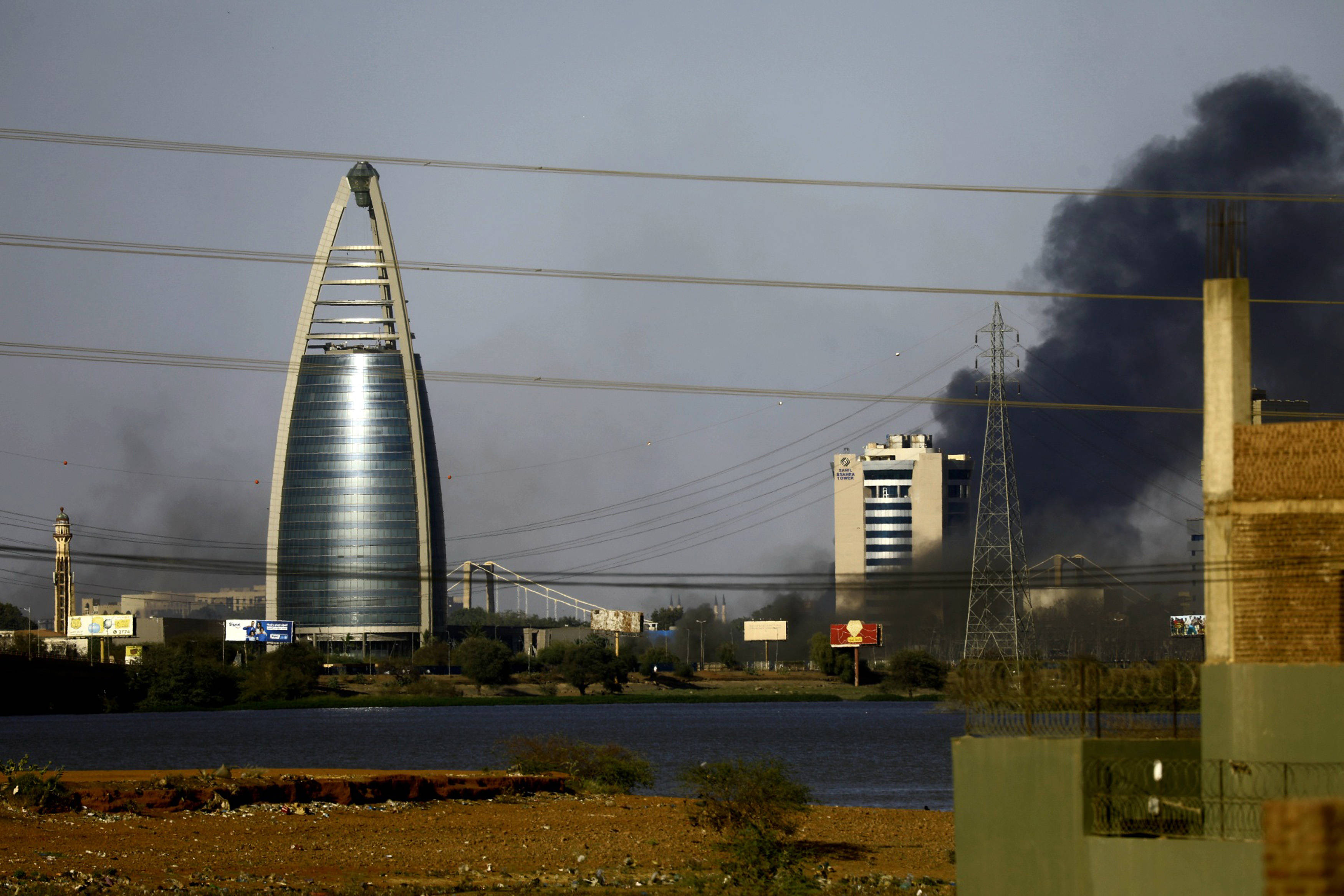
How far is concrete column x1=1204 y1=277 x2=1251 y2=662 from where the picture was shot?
818 inches

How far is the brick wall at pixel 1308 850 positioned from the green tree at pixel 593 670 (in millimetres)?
176626

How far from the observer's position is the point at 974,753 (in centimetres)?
2069

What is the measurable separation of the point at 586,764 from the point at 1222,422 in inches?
1379

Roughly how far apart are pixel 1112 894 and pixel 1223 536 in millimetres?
5791

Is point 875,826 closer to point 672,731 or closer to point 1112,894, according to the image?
point 1112,894

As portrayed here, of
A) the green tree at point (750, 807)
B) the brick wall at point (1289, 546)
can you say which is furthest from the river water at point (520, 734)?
the brick wall at point (1289, 546)

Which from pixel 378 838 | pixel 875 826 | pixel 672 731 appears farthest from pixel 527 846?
pixel 672 731

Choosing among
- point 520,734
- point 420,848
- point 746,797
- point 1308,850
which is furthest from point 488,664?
point 1308,850

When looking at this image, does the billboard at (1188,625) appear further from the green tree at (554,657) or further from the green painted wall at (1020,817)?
the green painted wall at (1020,817)

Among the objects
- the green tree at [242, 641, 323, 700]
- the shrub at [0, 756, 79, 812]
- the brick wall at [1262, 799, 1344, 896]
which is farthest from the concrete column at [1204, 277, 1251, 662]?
the green tree at [242, 641, 323, 700]

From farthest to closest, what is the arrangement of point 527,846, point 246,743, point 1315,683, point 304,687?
1. point 304,687
2. point 246,743
3. point 527,846
4. point 1315,683

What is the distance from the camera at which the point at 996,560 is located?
432 feet

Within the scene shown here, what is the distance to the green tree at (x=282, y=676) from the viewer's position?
16650cm

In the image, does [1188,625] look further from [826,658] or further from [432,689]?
[432,689]
